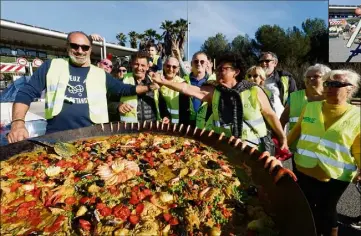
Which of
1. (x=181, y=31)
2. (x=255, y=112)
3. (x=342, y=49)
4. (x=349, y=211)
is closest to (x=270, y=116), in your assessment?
(x=255, y=112)

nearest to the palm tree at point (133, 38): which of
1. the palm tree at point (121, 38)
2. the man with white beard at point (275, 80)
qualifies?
the palm tree at point (121, 38)

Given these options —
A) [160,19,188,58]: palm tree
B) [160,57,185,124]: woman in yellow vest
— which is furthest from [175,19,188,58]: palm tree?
[160,57,185,124]: woman in yellow vest

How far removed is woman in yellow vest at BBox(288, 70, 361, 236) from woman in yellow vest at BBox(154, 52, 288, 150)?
1.02 feet

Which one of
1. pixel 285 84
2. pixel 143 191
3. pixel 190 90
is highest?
pixel 285 84

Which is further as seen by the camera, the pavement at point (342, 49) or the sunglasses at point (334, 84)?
the pavement at point (342, 49)

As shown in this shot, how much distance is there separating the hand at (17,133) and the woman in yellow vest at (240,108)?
5.96 ft

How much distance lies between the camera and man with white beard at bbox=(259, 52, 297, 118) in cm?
541

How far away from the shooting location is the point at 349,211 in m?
4.23

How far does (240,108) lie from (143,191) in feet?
4.75

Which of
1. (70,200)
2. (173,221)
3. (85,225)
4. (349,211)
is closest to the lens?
(85,225)

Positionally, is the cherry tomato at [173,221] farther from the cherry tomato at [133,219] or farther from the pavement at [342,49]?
the pavement at [342,49]

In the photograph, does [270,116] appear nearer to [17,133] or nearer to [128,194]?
[128,194]

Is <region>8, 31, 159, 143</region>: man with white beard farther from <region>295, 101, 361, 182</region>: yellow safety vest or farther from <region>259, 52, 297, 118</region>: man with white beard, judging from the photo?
<region>259, 52, 297, 118</region>: man with white beard

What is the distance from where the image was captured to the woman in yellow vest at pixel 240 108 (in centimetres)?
288
